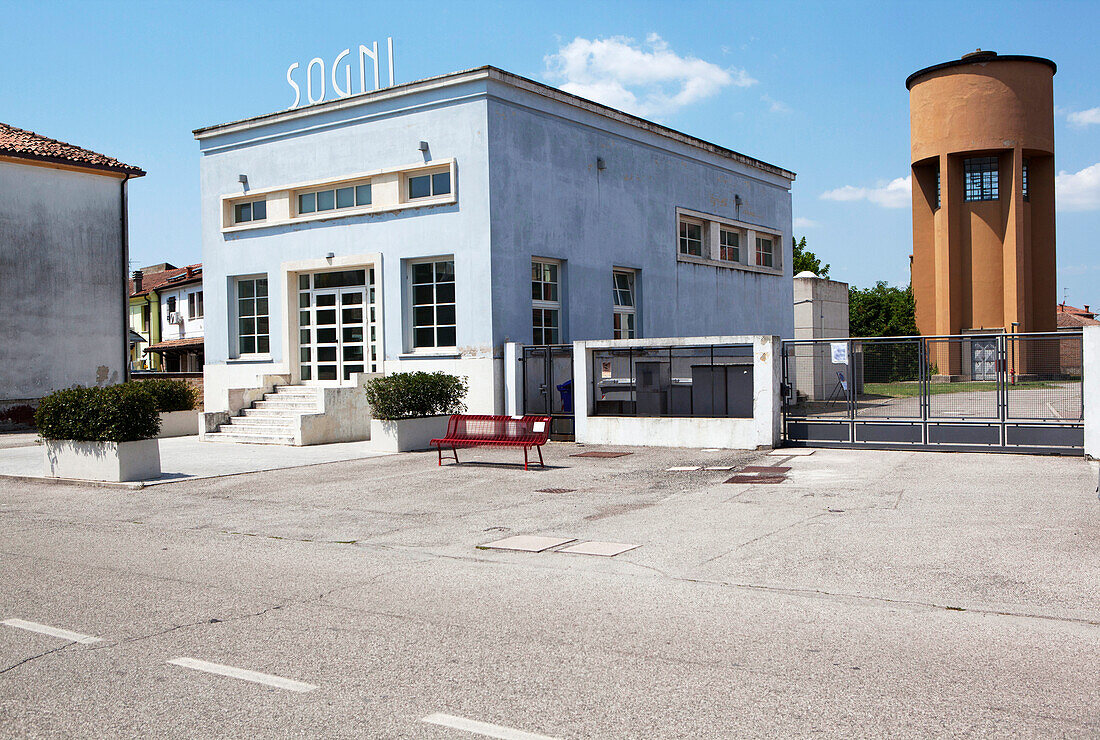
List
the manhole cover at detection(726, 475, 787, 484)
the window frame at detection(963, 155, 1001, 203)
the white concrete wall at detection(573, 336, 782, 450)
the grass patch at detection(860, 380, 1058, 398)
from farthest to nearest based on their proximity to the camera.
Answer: the window frame at detection(963, 155, 1001, 203)
the white concrete wall at detection(573, 336, 782, 450)
the grass patch at detection(860, 380, 1058, 398)
the manhole cover at detection(726, 475, 787, 484)

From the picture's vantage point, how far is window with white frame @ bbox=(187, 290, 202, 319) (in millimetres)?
65494

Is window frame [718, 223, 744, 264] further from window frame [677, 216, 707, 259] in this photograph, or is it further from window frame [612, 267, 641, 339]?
window frame [612, 267, 641, 339]

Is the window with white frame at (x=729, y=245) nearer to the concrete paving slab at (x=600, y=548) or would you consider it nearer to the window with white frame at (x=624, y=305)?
the window with white frame at (x=624, y=305)

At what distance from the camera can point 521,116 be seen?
23062 mm

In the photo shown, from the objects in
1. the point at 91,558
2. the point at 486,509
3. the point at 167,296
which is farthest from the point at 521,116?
the point at 167,296

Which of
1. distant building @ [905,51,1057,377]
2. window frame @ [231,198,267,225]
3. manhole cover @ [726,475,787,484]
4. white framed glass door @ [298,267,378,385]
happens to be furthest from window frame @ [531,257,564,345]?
distant building @ [905,51,1057,377]

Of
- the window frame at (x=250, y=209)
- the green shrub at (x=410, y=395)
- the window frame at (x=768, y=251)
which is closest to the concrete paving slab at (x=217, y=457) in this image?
the green shrub at (x=410, y=395)

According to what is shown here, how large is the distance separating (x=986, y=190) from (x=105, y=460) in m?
54.8

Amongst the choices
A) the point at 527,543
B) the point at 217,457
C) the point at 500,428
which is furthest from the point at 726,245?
the point at 527,543

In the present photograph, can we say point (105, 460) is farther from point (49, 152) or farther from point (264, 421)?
point (49, 152)

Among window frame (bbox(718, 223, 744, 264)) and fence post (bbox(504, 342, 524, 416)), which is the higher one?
window frame (bbox(718, 223, 744, 264))

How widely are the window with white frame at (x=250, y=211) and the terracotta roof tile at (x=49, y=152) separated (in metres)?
Result: 8.02

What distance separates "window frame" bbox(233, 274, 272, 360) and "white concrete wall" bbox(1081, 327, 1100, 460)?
19.4 m

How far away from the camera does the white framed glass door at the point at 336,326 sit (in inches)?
961
